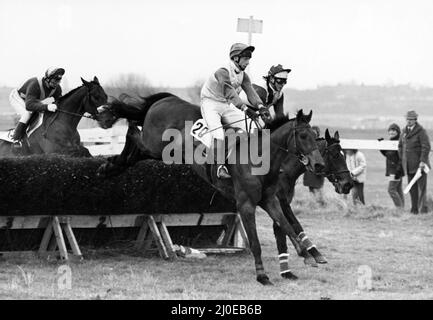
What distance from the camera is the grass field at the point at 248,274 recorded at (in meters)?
9.37

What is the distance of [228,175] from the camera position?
1065 cm

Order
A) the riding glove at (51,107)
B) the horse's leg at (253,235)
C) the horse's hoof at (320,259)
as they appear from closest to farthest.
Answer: the horse's leg at (253,235) < the horse's hoof at (320,259) < the riding glove at (51,107)

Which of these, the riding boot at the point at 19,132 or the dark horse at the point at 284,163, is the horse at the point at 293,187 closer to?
the dark horse at the point at 284,163

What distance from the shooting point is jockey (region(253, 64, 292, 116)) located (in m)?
11.7

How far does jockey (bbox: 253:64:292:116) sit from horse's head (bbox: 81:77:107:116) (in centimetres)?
261

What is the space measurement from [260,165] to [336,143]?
2.23m

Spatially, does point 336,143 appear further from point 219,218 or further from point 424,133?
point 424,133

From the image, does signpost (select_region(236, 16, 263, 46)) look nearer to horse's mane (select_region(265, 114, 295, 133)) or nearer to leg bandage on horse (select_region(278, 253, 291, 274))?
horse's mane (select_region(265, 114, 295, 133))

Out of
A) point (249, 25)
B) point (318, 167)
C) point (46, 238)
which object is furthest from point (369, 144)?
point (46, 238)

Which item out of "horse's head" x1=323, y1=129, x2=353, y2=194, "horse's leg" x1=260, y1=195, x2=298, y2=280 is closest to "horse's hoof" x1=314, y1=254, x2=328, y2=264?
"horse's leg" x1=260, y1=195, x2=298, y2=280

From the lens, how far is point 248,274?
10.9 meters

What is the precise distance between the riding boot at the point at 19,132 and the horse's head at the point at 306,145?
15.4 feet

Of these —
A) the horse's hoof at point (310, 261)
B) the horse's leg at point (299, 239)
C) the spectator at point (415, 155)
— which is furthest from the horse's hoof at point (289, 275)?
→ the spectator at point (415, 155)
